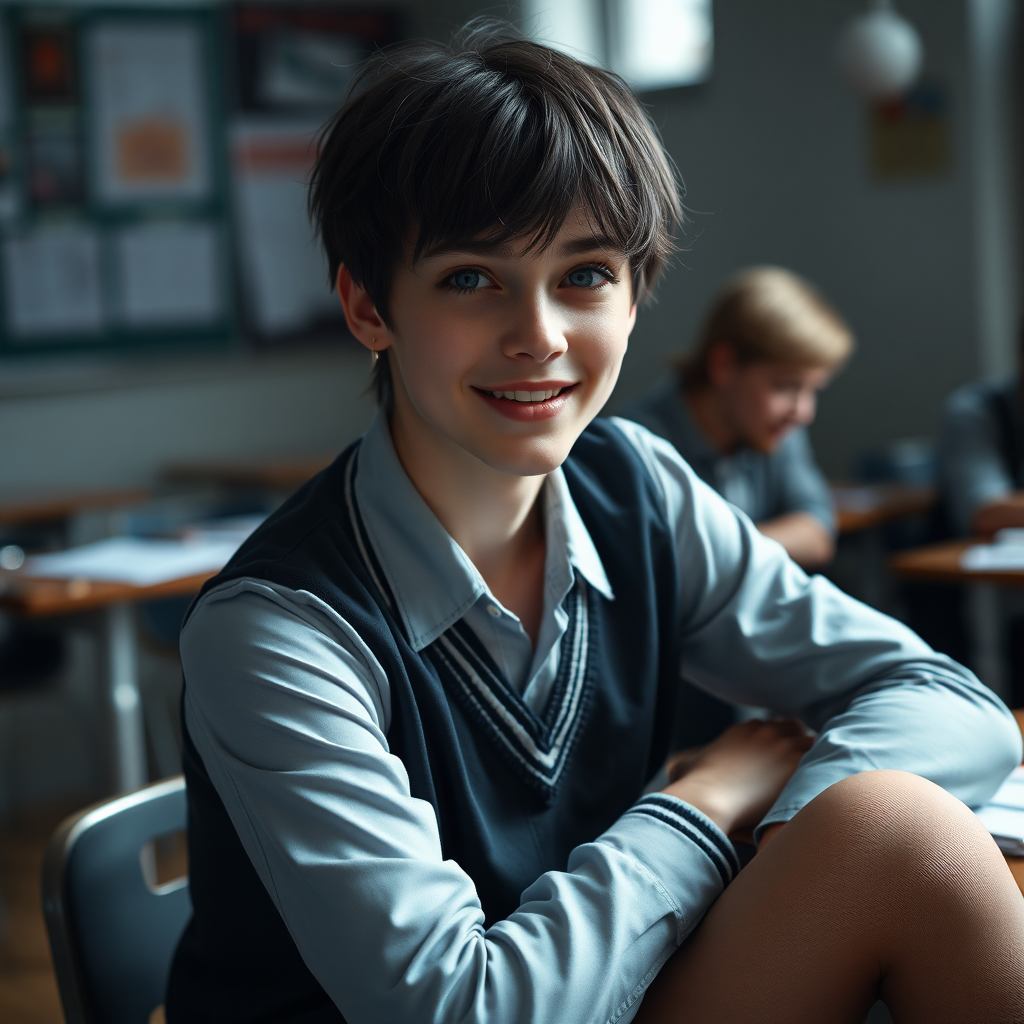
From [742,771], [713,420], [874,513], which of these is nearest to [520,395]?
[742,771]

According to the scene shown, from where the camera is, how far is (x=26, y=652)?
3.26m

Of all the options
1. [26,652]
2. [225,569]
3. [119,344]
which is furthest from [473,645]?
[119,344]

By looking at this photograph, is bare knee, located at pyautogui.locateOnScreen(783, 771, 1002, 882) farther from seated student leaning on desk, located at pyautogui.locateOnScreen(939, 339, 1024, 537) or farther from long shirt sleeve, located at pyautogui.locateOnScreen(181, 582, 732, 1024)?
seated student leaning on desk, located at pyautogui.locateOnScreen(939, 339, 1024, 537)

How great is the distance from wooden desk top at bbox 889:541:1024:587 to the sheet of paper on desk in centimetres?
145

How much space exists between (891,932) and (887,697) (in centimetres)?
33

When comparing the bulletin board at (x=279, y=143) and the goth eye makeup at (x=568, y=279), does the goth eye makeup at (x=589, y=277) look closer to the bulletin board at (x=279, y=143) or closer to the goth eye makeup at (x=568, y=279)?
the goth eye makeup at (x=568, y=279)

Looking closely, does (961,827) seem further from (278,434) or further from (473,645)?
(278,434)

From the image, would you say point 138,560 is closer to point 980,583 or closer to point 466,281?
point 980,583

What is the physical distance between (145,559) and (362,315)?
199cm

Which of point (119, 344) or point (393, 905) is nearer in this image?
point (393, 905)

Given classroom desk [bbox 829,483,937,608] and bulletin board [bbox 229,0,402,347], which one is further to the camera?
bulletin board [bbox 229,0,402,347]

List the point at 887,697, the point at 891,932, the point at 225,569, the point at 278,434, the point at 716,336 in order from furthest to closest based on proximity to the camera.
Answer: the point at 278,434 → the point at 716,336 → the point at 887,697 → the point at 225,569 → the point at 891,932

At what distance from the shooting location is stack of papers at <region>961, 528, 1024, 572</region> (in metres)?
2.46

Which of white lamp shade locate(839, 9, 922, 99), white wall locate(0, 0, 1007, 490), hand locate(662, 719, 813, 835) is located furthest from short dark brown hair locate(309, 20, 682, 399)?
white wall locate(0, 0, 1007, 490)
